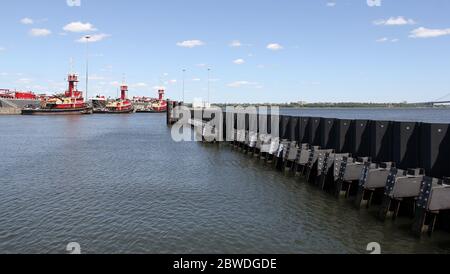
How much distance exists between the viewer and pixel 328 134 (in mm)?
24734

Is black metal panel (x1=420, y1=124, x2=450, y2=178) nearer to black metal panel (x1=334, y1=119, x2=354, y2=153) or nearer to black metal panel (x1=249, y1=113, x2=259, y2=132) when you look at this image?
black metal panel (x1=334, y1=119, x2=354, y2=153)

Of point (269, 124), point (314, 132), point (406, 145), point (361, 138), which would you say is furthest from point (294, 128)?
point (406, 145)

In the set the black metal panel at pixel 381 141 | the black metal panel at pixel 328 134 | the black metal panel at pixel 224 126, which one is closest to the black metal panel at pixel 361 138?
the black metal panel at pixel 381 141

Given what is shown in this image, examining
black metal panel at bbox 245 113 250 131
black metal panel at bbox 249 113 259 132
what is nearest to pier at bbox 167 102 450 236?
black metal panel at bbox 249 113 259 132

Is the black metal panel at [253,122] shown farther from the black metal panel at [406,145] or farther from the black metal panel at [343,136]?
the black metal panel at [406,145]

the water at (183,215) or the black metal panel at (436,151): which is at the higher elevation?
the black metal panel at (436,151)

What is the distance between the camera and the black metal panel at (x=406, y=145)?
17000 mm

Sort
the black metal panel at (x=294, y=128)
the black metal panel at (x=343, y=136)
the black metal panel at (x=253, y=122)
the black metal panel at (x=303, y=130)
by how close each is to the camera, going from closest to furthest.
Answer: the black metal panel at (x=343, y=136) < the black metal panel at (x=303, y=130) < the black metal panel at (x=294, y=128) < the black metal panel at (x=253, y=122)

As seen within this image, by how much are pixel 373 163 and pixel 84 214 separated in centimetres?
1289

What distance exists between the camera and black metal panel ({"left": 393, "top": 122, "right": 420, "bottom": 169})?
17000 mm

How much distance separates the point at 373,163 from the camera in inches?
731

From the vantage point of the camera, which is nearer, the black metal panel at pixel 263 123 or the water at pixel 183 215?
the water at pixel 183 215

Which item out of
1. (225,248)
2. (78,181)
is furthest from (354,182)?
(78,181)

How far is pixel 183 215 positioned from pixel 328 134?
1131 cm
